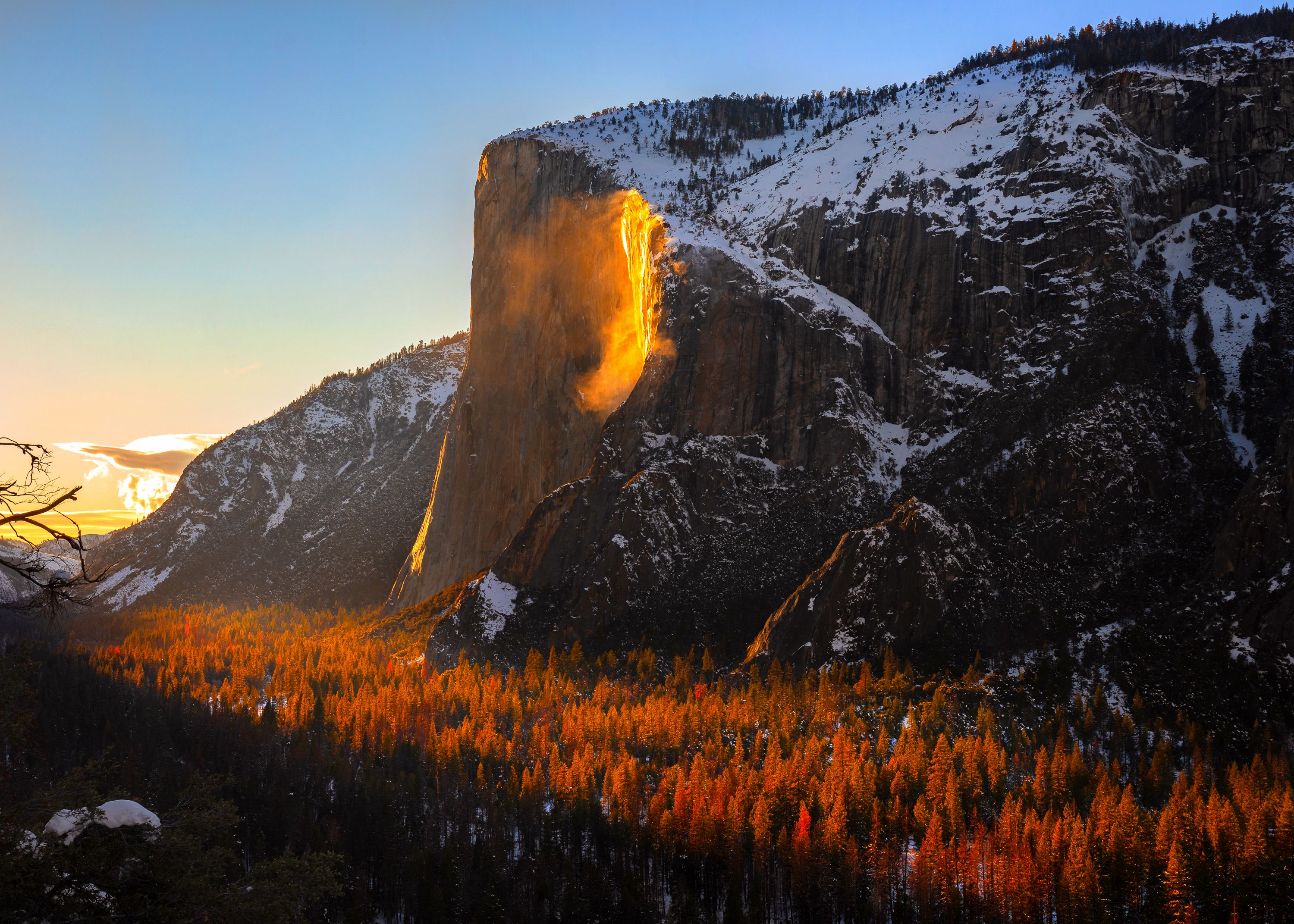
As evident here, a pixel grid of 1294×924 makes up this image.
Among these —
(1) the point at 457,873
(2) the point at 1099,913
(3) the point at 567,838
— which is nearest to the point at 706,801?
(3) the point at 567,838

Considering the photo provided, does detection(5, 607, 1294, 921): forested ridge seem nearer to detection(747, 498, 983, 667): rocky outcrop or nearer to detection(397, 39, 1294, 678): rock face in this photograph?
detection(747, 498, 983, 667): rocky outcrop

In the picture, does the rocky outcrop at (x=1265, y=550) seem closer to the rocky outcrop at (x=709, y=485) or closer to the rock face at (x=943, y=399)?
the rock face at (x=943, y=399)

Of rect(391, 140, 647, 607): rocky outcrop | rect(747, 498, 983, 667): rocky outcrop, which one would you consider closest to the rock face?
rect(747, 498, 983, 667): rocky outcrop

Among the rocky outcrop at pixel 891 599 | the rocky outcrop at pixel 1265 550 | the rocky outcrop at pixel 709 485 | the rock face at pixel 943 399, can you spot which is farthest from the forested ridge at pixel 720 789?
the rocky outcrop at pixel 1265 550

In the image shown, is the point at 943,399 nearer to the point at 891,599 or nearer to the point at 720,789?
the point at 891,599

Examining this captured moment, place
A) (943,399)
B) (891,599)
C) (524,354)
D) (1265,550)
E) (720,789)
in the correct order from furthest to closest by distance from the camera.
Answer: (524,354) → (943,399) → (891,599) → (1265,550) → (720,789)

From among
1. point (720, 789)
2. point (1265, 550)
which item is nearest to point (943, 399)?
point (1265, 550)
